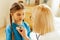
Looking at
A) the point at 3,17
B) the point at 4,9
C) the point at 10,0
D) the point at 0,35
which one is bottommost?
the point at 0,35

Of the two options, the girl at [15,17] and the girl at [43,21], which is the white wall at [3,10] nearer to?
the girl at [15,17]

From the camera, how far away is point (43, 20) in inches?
36.4

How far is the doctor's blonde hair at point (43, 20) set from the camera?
3.02ft

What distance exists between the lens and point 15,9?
→ 1049mm

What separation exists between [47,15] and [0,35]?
1.98 meters

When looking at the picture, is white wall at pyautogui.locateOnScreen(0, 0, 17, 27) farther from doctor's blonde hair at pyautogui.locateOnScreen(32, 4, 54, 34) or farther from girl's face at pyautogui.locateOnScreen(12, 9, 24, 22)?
doctor's blonde hair at pyautogui.locateOnScreen(32, 4, 54, 34)

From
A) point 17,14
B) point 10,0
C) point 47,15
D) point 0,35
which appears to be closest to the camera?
point 47,15

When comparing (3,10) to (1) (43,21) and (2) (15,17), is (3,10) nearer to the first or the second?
(2) (15,17)

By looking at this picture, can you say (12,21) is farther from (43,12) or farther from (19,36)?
(43,12)

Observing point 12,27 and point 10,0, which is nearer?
point 12,27

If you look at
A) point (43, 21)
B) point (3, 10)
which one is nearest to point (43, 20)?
point (43, 21)

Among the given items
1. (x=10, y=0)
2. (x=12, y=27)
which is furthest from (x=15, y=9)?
(x=10, y=0)

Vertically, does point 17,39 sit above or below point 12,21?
below

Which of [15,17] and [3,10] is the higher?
[15,17]
